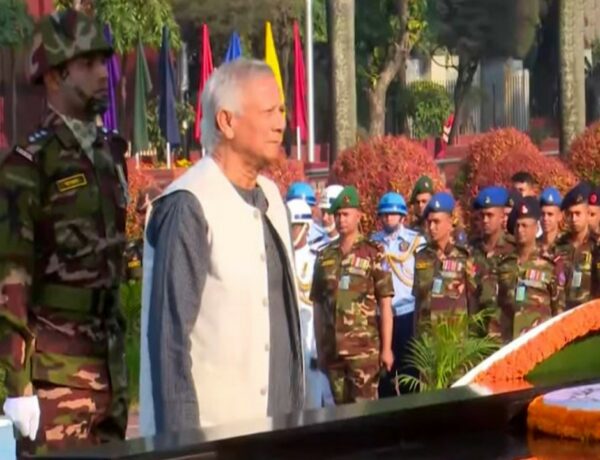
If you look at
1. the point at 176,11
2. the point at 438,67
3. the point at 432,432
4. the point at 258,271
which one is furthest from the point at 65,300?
the point at 438,67

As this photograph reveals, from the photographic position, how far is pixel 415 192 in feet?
38.8

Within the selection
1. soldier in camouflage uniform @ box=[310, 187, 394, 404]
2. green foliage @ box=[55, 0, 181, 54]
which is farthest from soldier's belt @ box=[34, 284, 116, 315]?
green foliage @ box=[55, 0, 181, 54]

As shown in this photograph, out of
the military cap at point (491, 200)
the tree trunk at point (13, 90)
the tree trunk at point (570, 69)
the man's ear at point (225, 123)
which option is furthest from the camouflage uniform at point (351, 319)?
the tree trunk at point (13, 90)

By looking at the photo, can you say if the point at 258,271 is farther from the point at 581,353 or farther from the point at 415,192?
the point at 415,192

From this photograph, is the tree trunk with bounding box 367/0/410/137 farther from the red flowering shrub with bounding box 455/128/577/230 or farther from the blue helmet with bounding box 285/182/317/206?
the blue helmet with bounding box 285/182/317/206

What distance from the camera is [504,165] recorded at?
52.5 ft

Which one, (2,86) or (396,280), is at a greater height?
(2,86)

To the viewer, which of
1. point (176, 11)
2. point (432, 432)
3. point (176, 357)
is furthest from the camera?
point (176, 11)

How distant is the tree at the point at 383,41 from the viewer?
131 ft

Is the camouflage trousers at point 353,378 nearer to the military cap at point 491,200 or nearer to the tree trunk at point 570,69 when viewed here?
the military cap at point 491,200

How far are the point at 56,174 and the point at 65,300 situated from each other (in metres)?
0.33

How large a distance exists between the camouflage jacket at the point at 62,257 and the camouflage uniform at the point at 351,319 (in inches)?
167

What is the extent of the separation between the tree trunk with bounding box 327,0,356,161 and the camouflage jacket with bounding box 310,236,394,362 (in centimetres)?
1267

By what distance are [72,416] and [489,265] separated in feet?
16.1
